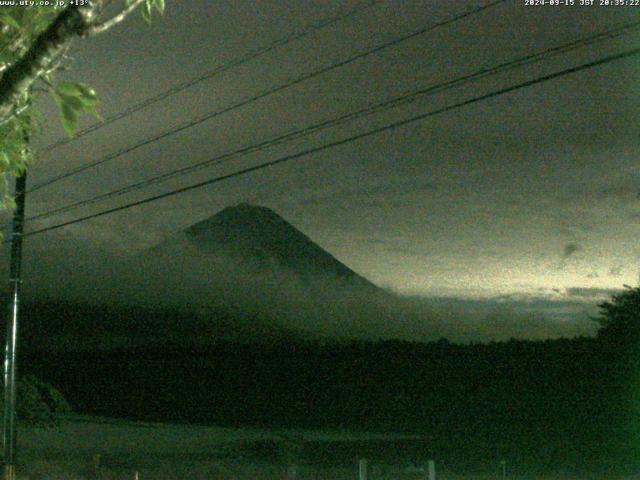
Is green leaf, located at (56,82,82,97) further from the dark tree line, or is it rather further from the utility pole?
the dark tree line

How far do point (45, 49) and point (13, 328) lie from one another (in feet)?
56.3

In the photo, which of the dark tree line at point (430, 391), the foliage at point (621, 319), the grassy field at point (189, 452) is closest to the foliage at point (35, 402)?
the grassy field at point (189, 452)

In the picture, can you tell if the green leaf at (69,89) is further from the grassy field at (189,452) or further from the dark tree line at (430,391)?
the dark tree line at (430,391)

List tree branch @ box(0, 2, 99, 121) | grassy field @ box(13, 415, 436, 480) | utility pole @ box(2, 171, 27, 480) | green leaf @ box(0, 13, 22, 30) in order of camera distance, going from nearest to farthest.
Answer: tree branch @ box(0, 2, 99, 121)
green leaf @ box(0, 13, 22, 30)
utility pole @ box(2, 171, 27, 480)
grassy field @ box(13, 415, 436, 480)

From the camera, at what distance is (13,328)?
2089 centimetres

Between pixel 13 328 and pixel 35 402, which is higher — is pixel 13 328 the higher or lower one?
the higher one

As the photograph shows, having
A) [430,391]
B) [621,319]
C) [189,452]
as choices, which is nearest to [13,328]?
[189,452]

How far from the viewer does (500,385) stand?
61.5 meters

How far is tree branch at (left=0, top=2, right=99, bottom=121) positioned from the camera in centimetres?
466

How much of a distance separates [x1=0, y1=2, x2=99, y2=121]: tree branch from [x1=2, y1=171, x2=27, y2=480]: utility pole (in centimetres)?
1599

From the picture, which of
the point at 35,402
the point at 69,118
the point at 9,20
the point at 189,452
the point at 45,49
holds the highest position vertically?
the point at 9,20

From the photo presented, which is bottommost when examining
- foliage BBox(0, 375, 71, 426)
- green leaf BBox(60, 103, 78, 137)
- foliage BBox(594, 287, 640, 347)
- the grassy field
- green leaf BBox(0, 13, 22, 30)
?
the grassy field

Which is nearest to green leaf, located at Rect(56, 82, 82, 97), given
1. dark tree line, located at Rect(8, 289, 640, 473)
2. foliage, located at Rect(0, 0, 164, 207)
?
foliage, located at Rect(0, 0, 164, 207)

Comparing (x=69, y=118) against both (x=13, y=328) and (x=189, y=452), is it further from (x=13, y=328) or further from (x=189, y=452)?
(x=189, y=452)
